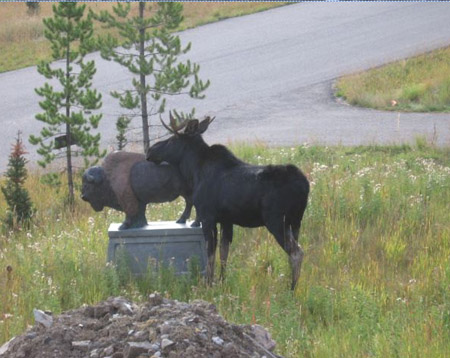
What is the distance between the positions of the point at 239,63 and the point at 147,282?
44.0ft

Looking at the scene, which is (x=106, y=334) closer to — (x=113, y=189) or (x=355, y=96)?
(x=113, y=189)

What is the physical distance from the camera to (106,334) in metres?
5.32

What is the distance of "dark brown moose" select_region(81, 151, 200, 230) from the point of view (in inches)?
308

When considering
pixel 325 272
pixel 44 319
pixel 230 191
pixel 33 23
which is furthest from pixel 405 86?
pixel 44 319

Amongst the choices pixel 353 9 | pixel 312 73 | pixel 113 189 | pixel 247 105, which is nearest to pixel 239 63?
pixel 312 73

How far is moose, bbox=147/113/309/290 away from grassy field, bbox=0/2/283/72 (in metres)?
14.1

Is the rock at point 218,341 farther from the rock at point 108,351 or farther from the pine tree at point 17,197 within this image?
the pine tree at point 17,197

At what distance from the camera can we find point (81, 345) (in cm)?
520

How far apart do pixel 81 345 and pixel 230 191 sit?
252cm

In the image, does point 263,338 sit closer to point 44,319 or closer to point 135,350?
point 135,350

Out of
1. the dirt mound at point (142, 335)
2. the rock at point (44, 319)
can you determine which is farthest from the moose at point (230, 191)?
the rock at point (44, 319)

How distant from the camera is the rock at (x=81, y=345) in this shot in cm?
519

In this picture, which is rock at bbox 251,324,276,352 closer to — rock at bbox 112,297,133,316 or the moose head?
rock at bbox 112,297,133,316

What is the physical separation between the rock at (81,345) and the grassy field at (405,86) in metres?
11.9
